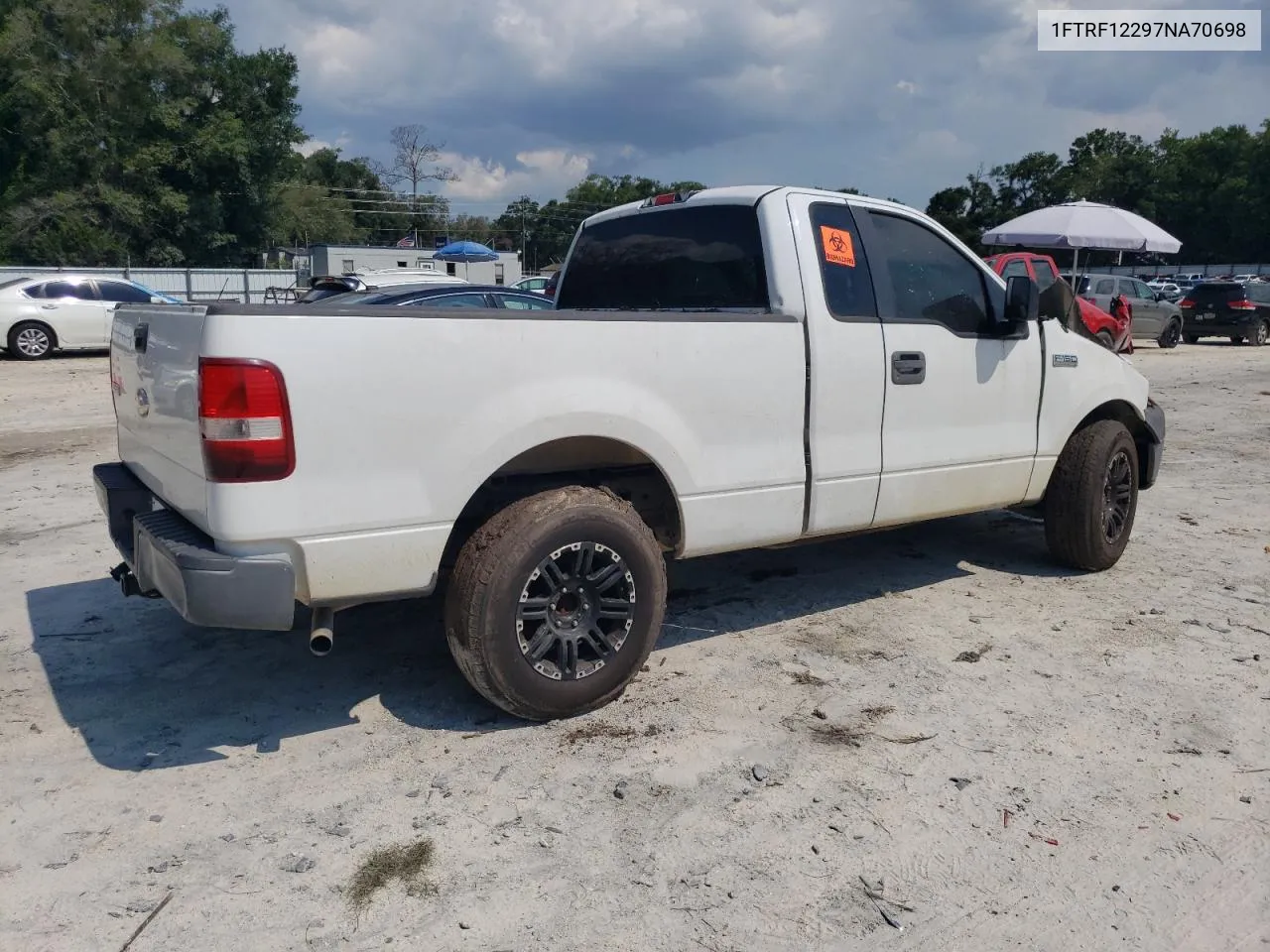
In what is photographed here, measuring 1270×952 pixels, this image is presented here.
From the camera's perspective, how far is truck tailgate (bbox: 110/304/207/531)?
3.16m

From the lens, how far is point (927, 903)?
2742mm

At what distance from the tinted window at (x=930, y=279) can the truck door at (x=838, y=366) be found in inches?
8.4

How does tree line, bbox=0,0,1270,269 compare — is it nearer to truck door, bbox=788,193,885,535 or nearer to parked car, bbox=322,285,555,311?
parked car, bbox=322,285,555,311

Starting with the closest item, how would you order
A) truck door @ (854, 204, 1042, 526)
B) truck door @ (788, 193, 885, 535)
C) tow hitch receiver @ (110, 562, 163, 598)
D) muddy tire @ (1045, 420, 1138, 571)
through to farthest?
tow hitch receiver @ (110, 562, 163, 598) → truck door @ (788, 193, 885, 535) → truck door @ (854, 204, 1042, 526) → muddy tire @ (1045, 420, 1138, 571)

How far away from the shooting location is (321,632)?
3303 millimetres

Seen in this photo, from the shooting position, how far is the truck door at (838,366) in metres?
4.27

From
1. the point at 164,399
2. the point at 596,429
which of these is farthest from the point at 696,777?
the point at 164,399

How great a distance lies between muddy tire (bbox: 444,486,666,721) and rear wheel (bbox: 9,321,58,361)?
59.2 ft

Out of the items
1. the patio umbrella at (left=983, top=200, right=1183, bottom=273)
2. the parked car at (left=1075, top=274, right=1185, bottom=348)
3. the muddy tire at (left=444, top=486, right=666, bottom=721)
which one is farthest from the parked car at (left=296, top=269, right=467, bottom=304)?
the parked car at (left=1075, top=274, right=1185, bottom=348)

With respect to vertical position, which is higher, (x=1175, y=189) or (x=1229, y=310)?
(x=1175, y=189)

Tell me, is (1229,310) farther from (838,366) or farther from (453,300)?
(838,366)

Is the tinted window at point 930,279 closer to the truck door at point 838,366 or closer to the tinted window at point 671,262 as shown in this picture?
the truck door at point 838,366

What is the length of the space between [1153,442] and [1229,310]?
69.3ft

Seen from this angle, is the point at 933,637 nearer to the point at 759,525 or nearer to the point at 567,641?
the point at 759,525
